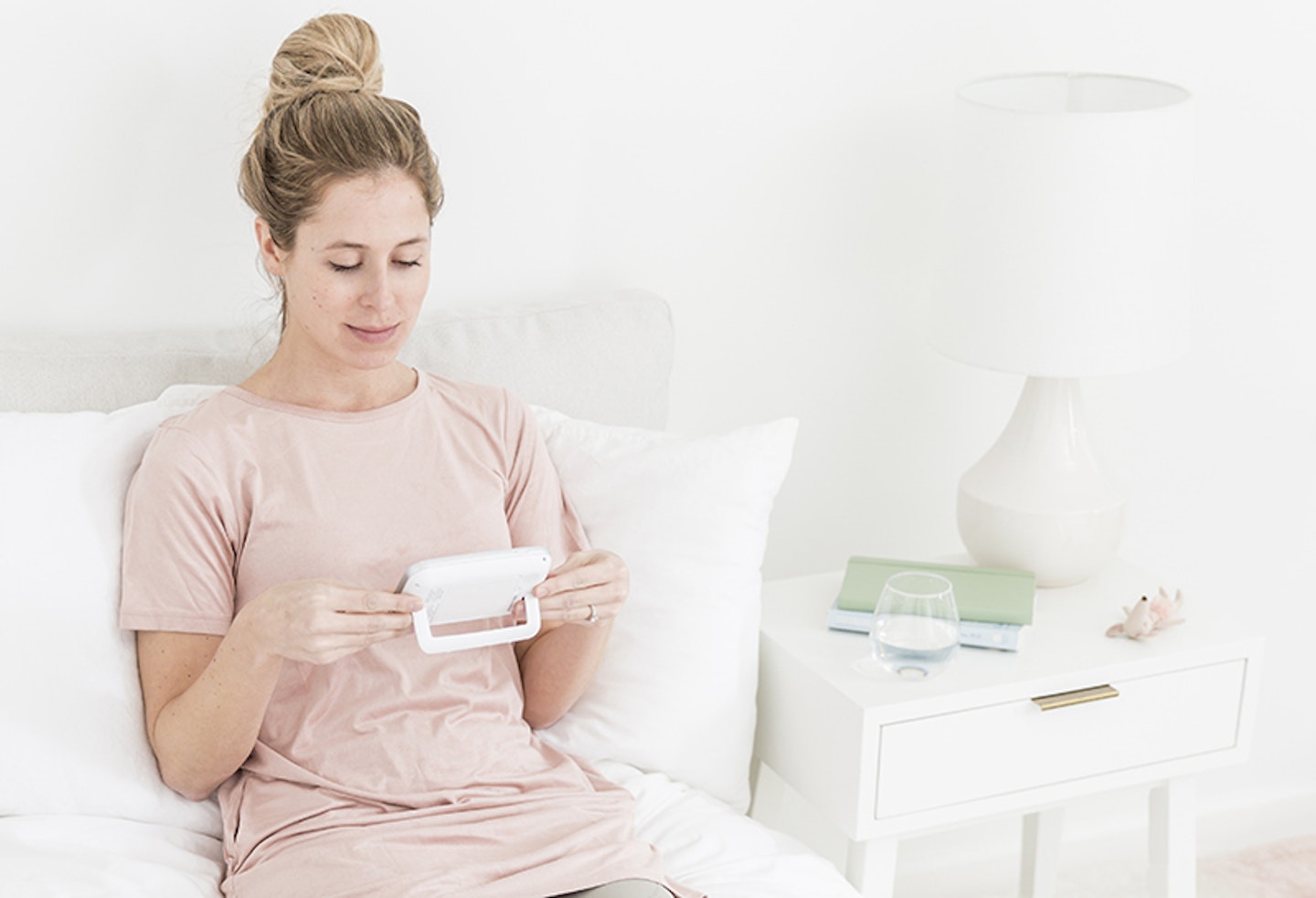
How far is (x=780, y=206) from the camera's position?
2.11m

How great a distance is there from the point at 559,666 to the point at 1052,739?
1.95 feet

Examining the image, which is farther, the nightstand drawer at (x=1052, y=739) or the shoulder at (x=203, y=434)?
the nightstand drawer at (x=1052, y=739)

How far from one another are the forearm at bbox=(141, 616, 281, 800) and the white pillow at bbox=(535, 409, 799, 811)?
0.39 m

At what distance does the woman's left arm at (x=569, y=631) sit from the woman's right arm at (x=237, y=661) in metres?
0.17

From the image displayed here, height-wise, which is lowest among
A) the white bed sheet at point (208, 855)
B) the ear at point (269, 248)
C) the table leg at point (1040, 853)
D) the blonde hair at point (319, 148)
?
the table leg at point (1040, 853)

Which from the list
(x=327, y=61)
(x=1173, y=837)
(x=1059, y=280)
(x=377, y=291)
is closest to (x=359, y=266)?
(x=377, y=291)

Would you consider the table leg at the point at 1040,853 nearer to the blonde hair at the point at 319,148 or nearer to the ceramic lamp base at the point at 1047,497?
the ceramic lamp base at the point at 1047,497

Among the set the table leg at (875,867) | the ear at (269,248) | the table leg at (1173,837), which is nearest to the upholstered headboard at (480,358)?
the ear at (269,248)

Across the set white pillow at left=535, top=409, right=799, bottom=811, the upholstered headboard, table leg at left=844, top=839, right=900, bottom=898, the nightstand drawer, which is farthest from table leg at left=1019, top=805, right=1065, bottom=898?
the upholstered headboard

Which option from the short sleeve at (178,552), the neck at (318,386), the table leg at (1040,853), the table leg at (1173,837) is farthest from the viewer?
the table leg at (1040,853)

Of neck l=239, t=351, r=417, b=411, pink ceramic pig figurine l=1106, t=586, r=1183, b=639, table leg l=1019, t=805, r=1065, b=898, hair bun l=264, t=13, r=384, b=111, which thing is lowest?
table leg l=1019, t=805, r=1065, b=898

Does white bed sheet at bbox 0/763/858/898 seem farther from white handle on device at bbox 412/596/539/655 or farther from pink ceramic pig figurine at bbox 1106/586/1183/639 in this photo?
pink ceramic pig figurine at bbox 1106/586/1183/639

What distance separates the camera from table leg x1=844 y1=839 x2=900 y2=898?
1773mm

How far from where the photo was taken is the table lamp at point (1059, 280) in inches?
70.4
